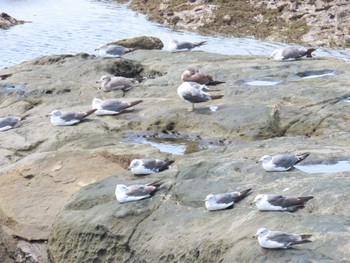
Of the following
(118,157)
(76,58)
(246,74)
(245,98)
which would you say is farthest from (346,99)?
(76,58)

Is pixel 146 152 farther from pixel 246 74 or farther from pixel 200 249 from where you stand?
pixel 246 74

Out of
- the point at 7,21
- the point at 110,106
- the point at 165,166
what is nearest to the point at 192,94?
the point at 110,106

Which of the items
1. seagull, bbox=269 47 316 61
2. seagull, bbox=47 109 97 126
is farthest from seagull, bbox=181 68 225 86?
seagull, bbox=47 109 97 126

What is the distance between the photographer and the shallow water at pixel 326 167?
420 inches

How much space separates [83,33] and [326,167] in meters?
24.9

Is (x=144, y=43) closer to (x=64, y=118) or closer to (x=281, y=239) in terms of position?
(x=64, y=118)

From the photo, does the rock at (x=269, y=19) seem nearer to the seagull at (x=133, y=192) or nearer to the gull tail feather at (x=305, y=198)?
the seagull at (x=133, y=192)

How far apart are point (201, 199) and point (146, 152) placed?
2.48 metres

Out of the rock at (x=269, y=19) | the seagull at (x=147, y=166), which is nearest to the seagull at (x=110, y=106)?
the seagull at (x=147, y=166)

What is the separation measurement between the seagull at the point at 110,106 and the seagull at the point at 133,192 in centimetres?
437

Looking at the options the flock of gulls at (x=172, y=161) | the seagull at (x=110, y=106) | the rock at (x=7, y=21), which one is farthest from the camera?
the rock at (x=7, y=21)

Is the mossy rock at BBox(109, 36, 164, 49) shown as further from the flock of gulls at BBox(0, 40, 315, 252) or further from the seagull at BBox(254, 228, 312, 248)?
the seagull at BBox(254, 228, 312, 248)

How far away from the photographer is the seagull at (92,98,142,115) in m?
15.1

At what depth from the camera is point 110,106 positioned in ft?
49.4
